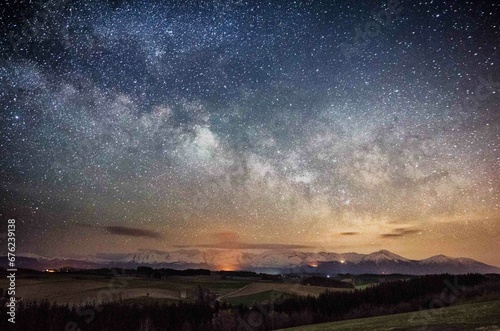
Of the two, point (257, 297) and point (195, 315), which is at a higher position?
point (195, 315)

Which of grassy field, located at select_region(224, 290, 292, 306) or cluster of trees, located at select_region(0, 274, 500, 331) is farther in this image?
grassy field, located at select_region(224, 290, 292, 306)

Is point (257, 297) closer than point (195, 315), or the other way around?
point (195, 315)

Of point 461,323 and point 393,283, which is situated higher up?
point 461,323

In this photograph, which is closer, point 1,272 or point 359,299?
point 359,299

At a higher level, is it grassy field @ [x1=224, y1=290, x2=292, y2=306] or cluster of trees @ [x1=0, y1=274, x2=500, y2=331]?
cluster of trees @ [x1=0, y1=274, x2=500, y2=331]

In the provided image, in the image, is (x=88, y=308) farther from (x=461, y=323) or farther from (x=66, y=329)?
(x=461, y=323)

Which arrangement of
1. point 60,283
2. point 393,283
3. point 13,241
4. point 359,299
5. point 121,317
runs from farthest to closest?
1. point 60,283
2. point 393,283
3. point 359,299
4. point 121,317
5. point 13,241

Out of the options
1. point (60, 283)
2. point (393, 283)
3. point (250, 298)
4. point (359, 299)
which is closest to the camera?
point (359, 299)

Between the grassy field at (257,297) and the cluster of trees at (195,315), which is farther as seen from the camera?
the grassy field at (257,297)

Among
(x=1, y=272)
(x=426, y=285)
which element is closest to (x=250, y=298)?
(x=426, y=285)

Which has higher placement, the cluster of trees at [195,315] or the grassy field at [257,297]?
the cluster of trees at [195,315]

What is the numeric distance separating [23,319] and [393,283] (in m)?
38.8

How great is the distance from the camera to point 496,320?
388 inches

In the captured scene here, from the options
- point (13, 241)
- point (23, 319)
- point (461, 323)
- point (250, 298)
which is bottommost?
point (250, 298)
